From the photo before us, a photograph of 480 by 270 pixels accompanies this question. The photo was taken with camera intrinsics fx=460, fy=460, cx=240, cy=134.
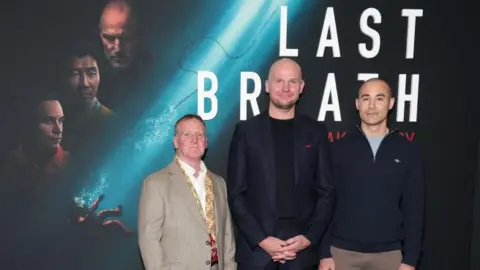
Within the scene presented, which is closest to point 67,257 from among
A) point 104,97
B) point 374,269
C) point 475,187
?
point 104,97

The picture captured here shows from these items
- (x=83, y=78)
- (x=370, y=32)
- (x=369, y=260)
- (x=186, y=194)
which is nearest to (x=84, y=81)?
(x=83, y=78)

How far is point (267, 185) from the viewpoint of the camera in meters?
2.51

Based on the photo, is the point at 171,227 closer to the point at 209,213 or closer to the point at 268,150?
the point at 209,213

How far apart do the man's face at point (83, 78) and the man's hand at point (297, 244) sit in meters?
1.60

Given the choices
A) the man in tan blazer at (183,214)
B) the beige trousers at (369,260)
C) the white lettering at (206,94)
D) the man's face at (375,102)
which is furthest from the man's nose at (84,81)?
the beige trousers at (369,260)

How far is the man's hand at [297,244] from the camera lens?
2.44m

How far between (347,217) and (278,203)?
0.41 meters

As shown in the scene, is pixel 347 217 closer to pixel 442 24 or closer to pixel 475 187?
pixel 475 187

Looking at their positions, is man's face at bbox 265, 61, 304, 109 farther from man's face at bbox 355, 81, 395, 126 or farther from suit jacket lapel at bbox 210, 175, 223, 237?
suit jacket lapel at bbox 210, 175, 223, 237

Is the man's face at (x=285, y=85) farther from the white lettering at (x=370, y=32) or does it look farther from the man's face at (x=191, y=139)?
the white lettering at (x=370, y=32)

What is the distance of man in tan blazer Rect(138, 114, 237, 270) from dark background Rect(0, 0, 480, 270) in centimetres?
68

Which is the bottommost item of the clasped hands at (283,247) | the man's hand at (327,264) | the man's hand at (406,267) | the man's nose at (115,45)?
the man's hand at (327,264)

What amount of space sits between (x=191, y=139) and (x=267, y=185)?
0.48 meters

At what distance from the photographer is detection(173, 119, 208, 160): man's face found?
245cm
